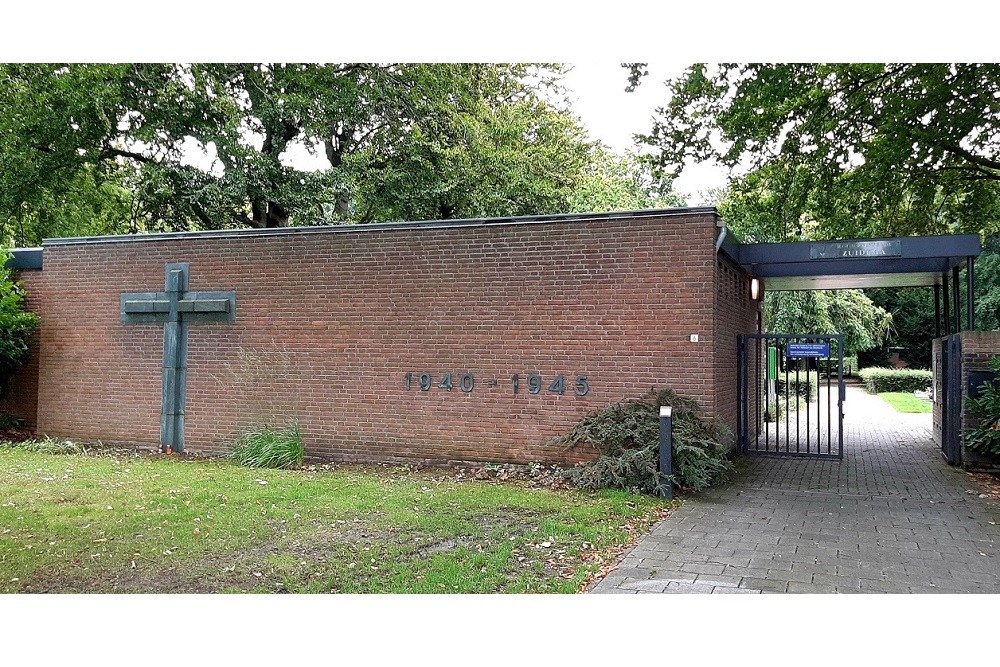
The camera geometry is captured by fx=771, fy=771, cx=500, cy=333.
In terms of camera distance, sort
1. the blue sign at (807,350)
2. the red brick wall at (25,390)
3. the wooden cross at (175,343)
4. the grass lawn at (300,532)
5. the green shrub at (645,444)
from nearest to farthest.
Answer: the grass lawn at (300,532) < the green shrub at (645,444) < the blue sign at (807,350) < the wooden cross at (175,343) < the red brick wall at (25,390)

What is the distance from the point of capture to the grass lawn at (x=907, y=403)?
2222 centimetres

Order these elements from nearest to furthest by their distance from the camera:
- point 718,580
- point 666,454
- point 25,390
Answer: point 718,580 < point 666,454 < point 25,390

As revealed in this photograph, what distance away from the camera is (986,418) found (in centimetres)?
1022

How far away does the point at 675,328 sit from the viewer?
972 cm

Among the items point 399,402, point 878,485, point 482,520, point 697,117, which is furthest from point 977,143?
point 482,520

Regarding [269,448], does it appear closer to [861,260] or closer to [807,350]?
[807,350]

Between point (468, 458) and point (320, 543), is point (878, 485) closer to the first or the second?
point (468, 458)

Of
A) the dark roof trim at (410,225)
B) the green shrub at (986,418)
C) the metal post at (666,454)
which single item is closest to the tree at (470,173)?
the dark roof trim at (410,225)

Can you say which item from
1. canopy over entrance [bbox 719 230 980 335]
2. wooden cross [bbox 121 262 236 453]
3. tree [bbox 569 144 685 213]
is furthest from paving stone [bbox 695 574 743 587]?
tree [bbox 569 144 685 213]

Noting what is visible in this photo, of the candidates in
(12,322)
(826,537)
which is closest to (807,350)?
(826,537)

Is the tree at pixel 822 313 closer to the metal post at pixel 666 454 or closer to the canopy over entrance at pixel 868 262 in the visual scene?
the canopy over entrance at pixel 868 262

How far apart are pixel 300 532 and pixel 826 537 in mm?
4619

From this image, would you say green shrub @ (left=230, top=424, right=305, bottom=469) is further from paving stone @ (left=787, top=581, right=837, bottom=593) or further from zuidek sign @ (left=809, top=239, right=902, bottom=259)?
zuidek sign @ (left=809, top=239, right=902, bottom=259)

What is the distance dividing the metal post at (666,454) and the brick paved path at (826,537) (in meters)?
0.31
